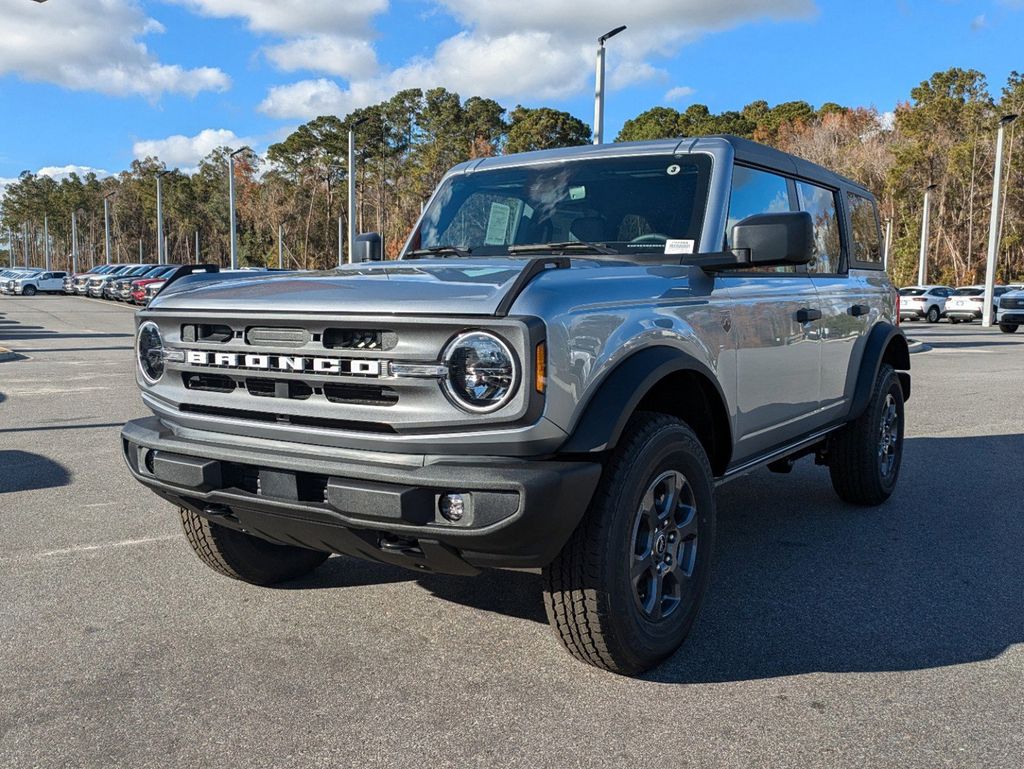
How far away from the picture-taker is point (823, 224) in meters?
5.29

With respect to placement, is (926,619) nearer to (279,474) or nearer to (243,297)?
(279,474)

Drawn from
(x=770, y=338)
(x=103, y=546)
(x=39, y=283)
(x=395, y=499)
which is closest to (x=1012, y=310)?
(x=770, y=338)

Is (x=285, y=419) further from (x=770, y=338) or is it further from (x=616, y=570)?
(x=770, y=338)

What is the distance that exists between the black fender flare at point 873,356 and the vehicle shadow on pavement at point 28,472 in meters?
5.05

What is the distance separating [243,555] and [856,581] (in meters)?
2.80

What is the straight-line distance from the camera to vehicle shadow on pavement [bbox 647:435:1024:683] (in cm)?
356

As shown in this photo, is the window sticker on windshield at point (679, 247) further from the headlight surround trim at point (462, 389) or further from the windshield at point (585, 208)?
the headlight surround trim at point (462, 389)

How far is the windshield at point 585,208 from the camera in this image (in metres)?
4.11

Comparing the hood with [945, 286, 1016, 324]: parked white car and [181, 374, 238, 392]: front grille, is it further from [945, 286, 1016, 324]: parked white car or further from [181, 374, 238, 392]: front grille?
[945, 286, 1016, 324]: parked white car

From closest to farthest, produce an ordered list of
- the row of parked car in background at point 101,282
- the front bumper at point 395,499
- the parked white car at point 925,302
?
the front bumper at point 395,499
the row of parked car in background at point 101,282
the parked white car at point 925,302

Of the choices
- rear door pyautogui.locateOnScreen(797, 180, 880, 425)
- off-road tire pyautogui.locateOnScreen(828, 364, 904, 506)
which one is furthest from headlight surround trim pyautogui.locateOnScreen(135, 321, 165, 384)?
off-road tire pyautogui.locateOnScreen(828, 364, 904, 506)

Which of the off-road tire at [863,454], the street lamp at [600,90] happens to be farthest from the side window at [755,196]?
the street lamp at [600,90]

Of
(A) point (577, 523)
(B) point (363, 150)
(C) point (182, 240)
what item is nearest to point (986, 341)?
(A) point (577, 523)

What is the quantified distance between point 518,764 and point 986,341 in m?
26.2
